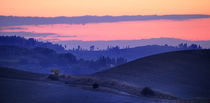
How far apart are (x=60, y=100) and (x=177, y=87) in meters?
22.5

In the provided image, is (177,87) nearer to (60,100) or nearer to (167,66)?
(167,66)

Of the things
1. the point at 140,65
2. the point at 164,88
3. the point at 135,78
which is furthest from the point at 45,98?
the point at 140,65

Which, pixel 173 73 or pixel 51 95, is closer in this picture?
pixel 51 95

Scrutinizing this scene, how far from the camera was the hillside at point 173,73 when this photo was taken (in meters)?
43.2

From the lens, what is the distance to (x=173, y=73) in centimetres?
5266

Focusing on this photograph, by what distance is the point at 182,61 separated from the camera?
61.5 meters

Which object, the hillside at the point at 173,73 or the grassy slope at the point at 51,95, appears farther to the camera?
the hillside at the point at 173,73

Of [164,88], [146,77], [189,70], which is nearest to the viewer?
[164,88]

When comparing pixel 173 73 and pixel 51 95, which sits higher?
pixel 51 95

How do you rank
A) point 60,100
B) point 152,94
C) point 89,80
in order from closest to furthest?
1. point 60,100
2. point 152,94
3. point 89,80

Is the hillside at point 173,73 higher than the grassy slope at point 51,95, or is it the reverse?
the grassy slope at point 51,95

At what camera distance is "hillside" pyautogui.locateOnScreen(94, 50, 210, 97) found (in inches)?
1703

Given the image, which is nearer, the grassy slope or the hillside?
the grassy slope

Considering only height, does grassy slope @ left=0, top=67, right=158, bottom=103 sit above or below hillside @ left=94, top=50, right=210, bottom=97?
above
